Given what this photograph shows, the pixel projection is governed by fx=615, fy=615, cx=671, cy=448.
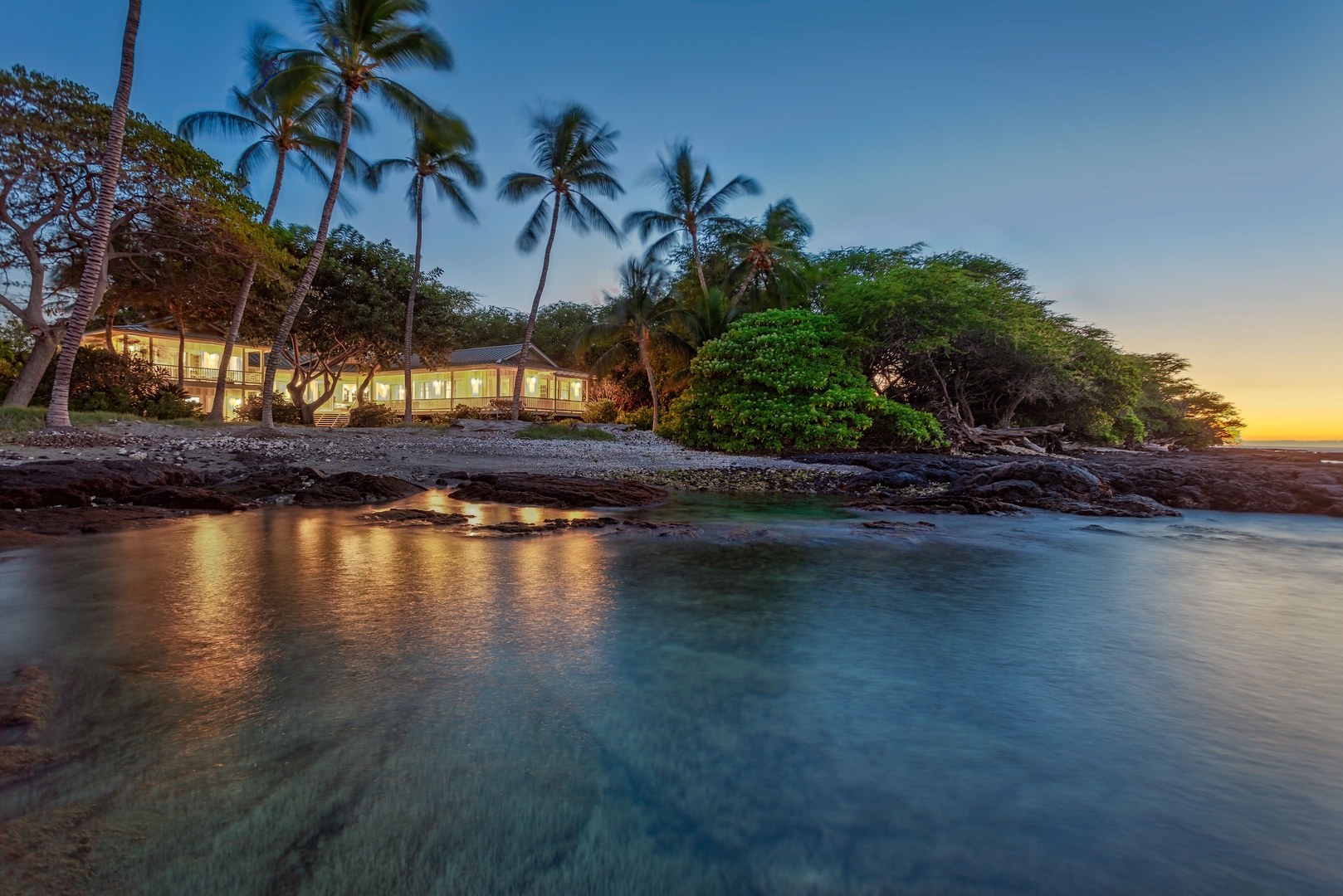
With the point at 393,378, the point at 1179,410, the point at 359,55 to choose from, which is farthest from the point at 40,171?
the point at 1179,410

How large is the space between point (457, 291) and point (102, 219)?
19.7 metres

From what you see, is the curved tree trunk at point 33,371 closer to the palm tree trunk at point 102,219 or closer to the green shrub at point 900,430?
the palm tree trunk at point 102,219

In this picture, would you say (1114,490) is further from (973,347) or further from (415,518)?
(415,518)

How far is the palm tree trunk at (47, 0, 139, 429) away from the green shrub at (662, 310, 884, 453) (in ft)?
→ 50.2

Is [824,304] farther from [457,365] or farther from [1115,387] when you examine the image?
[457,365]

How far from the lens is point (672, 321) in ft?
81.8

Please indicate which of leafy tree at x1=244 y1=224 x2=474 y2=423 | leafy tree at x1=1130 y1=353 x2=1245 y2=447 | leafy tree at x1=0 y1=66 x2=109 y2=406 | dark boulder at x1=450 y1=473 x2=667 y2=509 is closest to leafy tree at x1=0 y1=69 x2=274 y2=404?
leafy tree at x1=0 y1=66 x2=109 y2=406

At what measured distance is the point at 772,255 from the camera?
2541 centimetres

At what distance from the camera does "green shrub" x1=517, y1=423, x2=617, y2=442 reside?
Result: 69.1 feet

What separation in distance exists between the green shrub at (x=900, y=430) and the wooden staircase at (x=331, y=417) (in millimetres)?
24755

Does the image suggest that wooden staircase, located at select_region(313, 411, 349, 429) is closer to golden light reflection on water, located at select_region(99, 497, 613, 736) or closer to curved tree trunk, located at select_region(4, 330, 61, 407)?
curved tree trunk, located at select_region(4, 330, 61, 407)

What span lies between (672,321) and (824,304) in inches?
236

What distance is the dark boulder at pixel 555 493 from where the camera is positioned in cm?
897

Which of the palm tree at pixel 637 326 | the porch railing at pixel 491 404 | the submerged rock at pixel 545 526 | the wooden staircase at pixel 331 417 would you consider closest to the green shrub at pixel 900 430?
the palm tree at pixel 637 326
